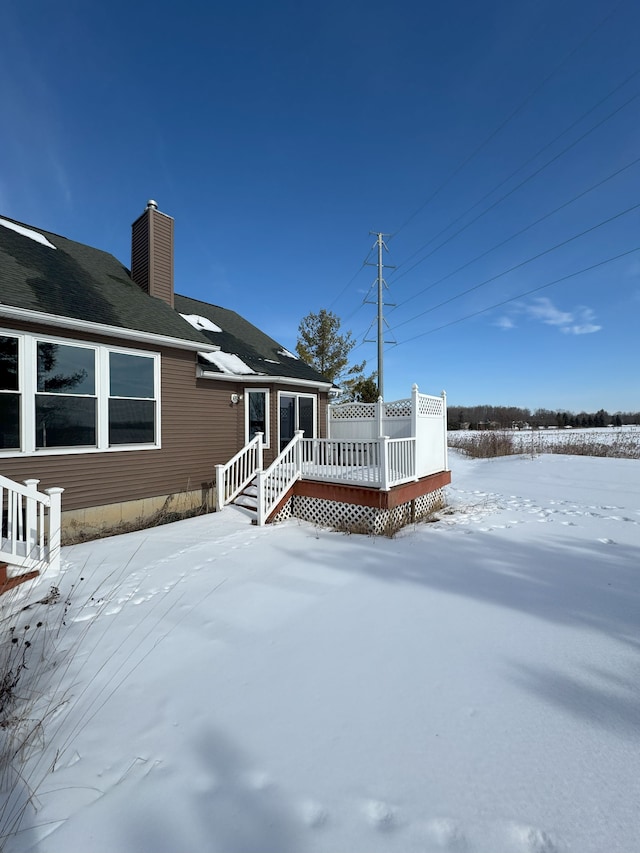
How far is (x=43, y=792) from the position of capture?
1.71 meters

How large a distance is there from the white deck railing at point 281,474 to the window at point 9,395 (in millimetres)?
4001

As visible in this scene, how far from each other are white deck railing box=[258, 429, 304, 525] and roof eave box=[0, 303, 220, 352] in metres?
2.92

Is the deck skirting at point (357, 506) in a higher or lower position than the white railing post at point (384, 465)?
lower

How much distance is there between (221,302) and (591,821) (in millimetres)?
14034

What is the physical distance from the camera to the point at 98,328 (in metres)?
6.16

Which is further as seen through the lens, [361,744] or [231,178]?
[231,178]

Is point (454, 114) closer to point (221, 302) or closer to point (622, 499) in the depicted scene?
point (221, 302)

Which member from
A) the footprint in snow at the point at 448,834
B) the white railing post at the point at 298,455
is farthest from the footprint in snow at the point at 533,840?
the white railing post at the point at 298,455

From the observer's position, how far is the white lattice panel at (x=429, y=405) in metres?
7.76

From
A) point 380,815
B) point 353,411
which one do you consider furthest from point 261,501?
point 380,815

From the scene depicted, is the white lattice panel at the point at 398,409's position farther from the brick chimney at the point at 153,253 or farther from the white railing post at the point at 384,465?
the brick chimney at the point at 153,253

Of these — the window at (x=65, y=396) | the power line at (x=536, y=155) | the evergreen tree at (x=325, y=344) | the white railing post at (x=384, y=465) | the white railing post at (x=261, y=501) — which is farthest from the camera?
the evergreen tree at (x=325, y=344)

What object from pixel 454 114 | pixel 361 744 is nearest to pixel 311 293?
pixel 454 114

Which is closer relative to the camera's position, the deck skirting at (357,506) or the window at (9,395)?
the window at (9,395)
